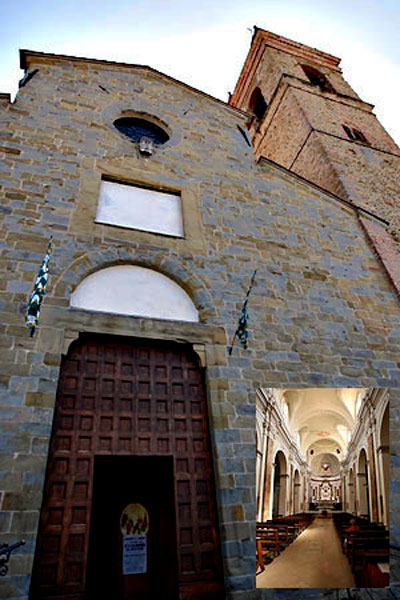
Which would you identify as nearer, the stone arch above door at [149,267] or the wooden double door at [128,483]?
the wooden double door at [128,483]

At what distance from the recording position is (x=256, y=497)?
491cm

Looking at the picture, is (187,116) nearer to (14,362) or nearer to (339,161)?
(339,161)

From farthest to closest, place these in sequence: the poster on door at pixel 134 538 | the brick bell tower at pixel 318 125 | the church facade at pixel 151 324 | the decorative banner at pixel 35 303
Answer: the brick bell tower at pixel 318 125 → the poster on door at pixel 134 538 → the decorative banner at pixel 35 303 → the church facade at pixel 151 324

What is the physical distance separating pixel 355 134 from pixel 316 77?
6.21 m

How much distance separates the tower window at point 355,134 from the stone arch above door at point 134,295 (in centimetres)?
1121

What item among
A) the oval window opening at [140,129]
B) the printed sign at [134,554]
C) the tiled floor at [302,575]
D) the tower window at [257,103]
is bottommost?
the tiled floor at [302,575]

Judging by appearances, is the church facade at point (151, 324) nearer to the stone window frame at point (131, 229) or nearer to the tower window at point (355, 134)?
the stone window frame at point (131, 229)

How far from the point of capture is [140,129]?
29.9 feet

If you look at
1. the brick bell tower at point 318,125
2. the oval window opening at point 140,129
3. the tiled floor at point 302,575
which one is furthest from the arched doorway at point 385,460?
the oval window opening at point 140,129

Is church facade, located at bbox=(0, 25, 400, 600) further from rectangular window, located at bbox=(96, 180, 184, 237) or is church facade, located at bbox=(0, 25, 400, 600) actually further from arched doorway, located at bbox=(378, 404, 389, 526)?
Result: arched doorway, located at bbox=(378, 404, 389, 526)

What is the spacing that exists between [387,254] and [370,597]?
6.52 meters

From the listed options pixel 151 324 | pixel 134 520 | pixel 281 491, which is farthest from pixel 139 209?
pixel 281 491

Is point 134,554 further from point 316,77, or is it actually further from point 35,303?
point 316,77

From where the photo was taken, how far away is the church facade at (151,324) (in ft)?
14.7
